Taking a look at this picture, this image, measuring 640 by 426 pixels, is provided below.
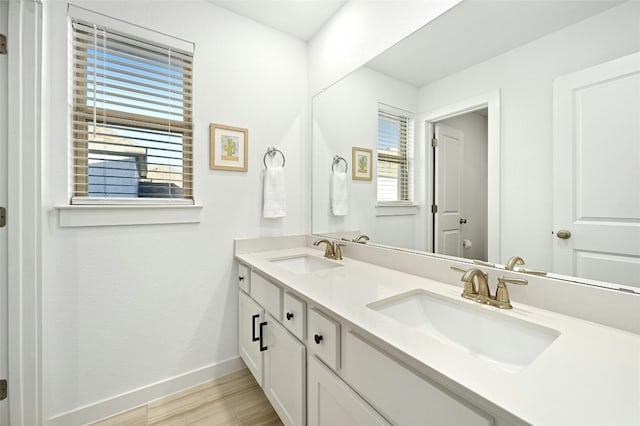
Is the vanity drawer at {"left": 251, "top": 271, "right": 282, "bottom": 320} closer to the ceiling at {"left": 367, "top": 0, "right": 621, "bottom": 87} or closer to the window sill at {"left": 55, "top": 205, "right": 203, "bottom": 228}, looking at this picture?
the window sill at {"left": 55, "top": 205, "right": 203, "bottom": 228}

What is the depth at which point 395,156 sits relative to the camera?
148 centimetres

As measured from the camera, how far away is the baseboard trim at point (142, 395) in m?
1.40

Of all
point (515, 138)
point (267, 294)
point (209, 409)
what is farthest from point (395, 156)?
point (209, 409)

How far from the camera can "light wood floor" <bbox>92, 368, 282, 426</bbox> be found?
4.74 ft

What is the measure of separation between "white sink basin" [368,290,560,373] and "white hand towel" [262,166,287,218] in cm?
113

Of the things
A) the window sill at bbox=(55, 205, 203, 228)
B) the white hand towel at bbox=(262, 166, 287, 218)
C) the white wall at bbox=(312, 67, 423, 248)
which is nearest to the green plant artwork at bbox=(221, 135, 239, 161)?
the white hand towel at bbox=(262, 166, 287, 218)

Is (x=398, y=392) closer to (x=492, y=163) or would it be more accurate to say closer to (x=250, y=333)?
(x=492, y=163)

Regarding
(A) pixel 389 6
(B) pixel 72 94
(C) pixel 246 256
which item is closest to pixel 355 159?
(A) pixel 389 6

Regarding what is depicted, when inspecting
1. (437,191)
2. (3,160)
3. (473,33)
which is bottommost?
(437,191)

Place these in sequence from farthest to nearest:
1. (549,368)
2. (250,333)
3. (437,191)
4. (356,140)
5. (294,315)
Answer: (356,140) → (250,333) → (437,191) → (294,315) → (549,368)

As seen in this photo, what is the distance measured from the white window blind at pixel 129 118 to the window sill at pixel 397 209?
117cm

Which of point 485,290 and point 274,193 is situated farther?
point 274,193

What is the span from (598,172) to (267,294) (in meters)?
1.34

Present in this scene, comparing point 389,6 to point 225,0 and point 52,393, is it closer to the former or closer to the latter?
point 225,0
